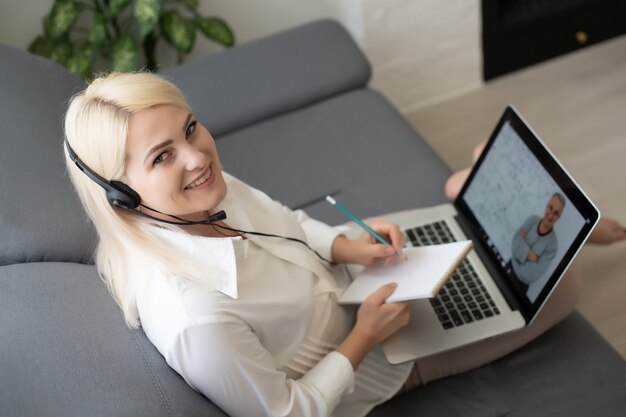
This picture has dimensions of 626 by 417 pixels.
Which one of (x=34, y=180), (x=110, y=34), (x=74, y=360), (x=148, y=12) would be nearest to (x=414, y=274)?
(x=74, y=360)

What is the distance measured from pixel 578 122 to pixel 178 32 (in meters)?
1.45

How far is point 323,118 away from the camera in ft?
→ 6.62

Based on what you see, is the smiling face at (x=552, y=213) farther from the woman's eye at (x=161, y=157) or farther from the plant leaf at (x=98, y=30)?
the plant leaf at (x=98, y=30)

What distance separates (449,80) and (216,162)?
71.2 inches

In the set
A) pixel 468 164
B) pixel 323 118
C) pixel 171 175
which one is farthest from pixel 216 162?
pixel 468 164

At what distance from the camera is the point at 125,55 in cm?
231

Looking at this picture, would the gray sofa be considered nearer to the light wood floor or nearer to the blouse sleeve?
the blouse sleeve

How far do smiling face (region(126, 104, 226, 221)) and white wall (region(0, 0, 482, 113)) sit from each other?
156 centimetres

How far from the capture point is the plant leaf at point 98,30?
7.59 feet

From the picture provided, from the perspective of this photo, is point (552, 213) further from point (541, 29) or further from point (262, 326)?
point (541, 29)

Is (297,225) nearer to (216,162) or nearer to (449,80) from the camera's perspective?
(216,162)

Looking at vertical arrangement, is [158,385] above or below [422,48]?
above

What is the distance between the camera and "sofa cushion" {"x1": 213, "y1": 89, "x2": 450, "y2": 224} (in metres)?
1.76

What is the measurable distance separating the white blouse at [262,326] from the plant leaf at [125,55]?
1.12 meters
